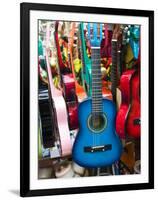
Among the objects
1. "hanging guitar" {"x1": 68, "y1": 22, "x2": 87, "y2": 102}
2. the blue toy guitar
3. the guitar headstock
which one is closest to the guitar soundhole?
the blue toy guitar

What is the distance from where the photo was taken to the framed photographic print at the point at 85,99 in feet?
7.20

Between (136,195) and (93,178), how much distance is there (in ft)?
0.64

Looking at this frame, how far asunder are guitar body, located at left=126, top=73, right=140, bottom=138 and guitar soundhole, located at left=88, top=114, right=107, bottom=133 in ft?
0.39

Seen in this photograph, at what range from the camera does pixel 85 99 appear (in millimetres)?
2283

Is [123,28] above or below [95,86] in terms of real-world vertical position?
above

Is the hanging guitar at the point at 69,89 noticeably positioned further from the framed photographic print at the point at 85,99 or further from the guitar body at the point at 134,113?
the guitar body at the point at 134,113

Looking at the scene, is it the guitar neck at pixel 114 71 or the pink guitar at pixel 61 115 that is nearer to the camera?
the pink guitar at pixel 61 115

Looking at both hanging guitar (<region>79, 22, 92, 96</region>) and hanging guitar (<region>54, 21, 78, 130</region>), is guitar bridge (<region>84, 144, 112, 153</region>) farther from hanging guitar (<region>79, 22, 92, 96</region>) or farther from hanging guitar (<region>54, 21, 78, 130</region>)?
hanging guitar (<region>79, 22, 92, 96</region>)

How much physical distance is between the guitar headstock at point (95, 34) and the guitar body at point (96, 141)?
0.80ft

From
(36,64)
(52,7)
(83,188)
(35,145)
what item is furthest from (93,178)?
(52,7)

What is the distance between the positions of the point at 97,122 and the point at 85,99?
12 cm

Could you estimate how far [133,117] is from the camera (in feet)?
7.84

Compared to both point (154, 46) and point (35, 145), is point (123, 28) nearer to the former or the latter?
point (154, 46)

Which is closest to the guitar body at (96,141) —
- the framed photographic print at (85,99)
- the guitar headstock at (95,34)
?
the framed photographic print at (85,99)
